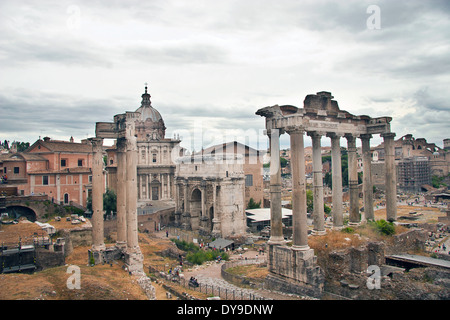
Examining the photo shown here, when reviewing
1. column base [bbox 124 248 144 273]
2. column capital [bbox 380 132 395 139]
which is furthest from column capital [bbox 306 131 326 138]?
column base [bbox 124 248 144 273]

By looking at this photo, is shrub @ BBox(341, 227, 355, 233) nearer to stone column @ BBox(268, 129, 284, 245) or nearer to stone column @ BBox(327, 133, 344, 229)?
stone column @ BBox(327, 133, 344, 229)

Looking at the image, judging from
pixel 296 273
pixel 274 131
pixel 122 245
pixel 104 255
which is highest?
pixel 274 131

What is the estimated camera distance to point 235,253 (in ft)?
109

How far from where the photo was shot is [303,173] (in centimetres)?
1662

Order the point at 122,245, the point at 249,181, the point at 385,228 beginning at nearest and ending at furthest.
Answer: the point at 385,228 → the point at 122,245 → the point at 249,181

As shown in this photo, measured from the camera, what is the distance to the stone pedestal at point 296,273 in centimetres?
1589

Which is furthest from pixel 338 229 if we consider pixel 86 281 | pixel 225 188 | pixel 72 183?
pixel 72 183

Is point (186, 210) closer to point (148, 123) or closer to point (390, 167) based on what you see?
point (148, 123)

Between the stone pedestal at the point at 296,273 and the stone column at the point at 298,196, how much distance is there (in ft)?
1.61

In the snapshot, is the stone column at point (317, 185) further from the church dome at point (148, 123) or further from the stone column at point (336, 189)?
the church dome at point (148, 123)

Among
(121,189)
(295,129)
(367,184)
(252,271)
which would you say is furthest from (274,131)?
→ (121,189)

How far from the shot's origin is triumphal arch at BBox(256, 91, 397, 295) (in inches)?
640

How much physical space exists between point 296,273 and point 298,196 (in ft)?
11.8

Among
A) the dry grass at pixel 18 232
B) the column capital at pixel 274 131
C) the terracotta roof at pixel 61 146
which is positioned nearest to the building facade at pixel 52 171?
the terracotta roof at pixel 61 146
